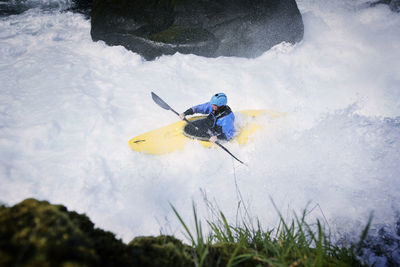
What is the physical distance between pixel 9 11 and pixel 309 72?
12226 mm

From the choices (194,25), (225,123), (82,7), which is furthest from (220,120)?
(82,7)

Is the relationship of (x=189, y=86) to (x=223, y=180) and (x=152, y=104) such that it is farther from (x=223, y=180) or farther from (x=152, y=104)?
(x=223, y=180)

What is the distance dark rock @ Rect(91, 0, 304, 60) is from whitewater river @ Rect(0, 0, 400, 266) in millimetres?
361

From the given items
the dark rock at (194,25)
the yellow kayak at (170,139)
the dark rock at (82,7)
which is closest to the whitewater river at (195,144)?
the yellow kayak at (170,139)

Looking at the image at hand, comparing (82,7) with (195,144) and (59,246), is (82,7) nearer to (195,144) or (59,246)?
(195,144)

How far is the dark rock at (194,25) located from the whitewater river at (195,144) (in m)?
0.36

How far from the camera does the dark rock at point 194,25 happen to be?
6523mm

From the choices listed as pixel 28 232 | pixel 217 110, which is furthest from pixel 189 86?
pixel 28 232

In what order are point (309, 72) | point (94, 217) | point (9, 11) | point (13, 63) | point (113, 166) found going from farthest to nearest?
point (9, 11) → point (309, 72) → point (13, 63) → point (113, 166) → point (94, 217)

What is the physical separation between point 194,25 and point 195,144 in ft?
14.3

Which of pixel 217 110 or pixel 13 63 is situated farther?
pixel 13 63

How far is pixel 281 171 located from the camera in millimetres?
3637

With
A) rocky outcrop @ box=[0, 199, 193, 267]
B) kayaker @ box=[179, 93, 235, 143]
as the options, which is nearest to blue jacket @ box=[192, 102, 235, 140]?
kayaker @ box=[179, 93, 235, 143]

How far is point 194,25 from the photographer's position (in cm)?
655
